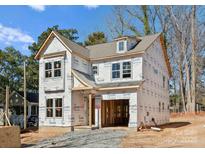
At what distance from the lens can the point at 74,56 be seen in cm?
1714

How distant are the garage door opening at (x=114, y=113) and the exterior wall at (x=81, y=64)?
2.22 meters

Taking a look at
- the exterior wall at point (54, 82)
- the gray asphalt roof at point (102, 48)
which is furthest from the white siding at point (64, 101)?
the gray asphalt roof at point (102, 48)

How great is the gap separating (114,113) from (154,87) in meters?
2.97

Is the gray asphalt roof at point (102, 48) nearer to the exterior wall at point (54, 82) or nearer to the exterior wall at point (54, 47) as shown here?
the exterior wall at point (54, 47)

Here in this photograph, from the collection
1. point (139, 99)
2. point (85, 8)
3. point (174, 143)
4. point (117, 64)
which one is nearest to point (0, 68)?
point (85, 8)

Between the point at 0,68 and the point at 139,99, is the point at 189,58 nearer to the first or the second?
the point at 139,99

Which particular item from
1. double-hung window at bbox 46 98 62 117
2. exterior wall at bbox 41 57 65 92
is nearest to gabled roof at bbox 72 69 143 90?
exterior wall at bbox 41 57 65 92

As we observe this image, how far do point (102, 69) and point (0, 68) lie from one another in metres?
14.2

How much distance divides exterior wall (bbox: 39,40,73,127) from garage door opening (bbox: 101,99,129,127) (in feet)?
6.80

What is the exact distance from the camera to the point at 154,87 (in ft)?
61.0

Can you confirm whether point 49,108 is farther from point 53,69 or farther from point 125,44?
point 125,44

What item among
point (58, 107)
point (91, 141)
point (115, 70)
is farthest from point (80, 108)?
point (91, 141)

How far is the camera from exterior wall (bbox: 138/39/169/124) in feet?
54.7

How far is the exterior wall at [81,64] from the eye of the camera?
17.1 metres
